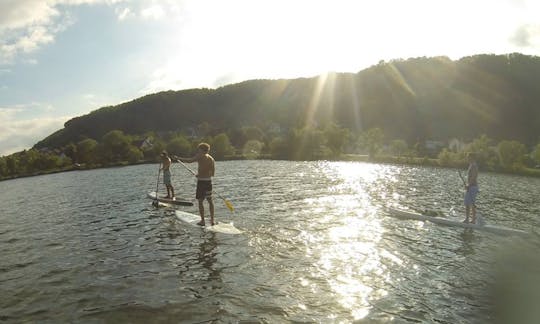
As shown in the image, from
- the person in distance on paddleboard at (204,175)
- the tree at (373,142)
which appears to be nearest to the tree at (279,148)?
the tree at (373,142)

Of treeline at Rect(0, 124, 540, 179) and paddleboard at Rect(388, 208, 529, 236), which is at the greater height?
treeline at Rect(0, 124, 540, 179)

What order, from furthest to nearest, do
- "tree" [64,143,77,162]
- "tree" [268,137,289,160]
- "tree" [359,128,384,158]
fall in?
1. "tree" [64,143,77,162]
2. "tree" [268,137,289,160]
3. "tree" [359,128,384,158]

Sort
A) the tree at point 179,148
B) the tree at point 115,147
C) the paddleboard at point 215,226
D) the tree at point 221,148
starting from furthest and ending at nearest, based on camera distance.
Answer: the tree at point 179,148, the tree at point 221,148, the tree at point 115,147, the paddleboard at point 215,226

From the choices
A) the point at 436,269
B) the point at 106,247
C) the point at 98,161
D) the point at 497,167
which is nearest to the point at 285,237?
the point at 436,269

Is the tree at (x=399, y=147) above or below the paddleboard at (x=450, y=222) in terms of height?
above

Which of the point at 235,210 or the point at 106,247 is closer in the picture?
the point at 106,247

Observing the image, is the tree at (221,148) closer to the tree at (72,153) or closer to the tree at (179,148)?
the tree at (179,148)

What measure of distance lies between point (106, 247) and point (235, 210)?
9931 mm

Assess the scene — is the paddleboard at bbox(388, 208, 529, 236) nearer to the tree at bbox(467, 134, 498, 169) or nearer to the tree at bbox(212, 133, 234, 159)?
the tree at bbox(467, 134, 498, 169)

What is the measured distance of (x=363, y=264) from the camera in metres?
14.1

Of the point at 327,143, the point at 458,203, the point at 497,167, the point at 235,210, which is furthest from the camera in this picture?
the point at 327,143

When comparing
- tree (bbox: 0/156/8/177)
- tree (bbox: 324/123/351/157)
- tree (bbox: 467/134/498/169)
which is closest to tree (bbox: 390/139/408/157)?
tree (bbox: 324/123/351/157)

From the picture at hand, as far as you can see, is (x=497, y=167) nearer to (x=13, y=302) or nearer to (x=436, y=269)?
(x=436, y=269)

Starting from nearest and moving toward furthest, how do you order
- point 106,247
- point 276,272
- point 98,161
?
point 276,272 → point 106,247 → point 98,161
